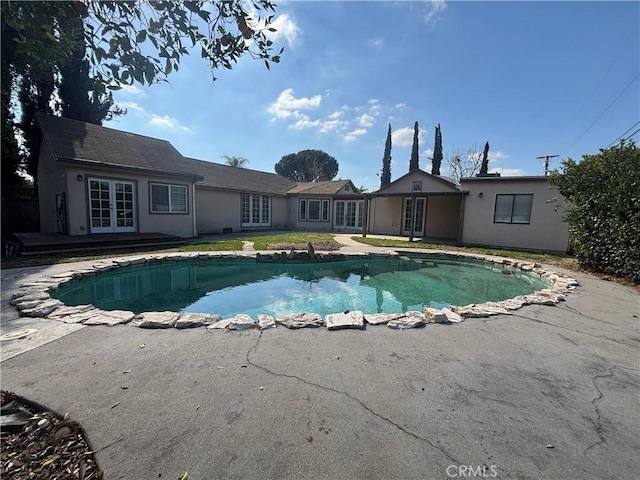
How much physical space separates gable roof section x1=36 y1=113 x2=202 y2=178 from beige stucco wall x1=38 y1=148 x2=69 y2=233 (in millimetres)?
855

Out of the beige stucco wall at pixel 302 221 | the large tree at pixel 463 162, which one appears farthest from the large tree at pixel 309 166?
the beige stucco wall at pixel 302 221

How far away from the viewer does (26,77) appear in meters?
15.6

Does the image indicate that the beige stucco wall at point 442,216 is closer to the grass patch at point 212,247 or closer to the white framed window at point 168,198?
the grass patch at point 212,247

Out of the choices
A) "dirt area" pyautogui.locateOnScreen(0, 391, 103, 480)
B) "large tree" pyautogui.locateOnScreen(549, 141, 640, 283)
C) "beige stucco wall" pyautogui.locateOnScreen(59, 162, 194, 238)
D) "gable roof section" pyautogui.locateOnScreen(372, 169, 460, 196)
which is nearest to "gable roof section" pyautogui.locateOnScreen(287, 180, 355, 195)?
"gable roof section" pyautogui.locateOnScreen(372, 169, 460, 196)

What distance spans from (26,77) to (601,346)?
25.6 meters

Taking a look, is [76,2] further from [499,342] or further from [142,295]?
[142,295]

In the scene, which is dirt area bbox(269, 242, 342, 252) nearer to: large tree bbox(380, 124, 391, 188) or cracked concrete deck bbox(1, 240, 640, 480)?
cracked concrete deck bbox(1, 240, 640, 480)

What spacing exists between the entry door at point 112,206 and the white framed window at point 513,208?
15878 mm

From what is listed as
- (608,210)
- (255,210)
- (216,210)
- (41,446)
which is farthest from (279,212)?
(41,446)

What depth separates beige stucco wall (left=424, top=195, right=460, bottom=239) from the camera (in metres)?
16.7

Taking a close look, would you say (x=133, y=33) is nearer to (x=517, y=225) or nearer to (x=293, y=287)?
(x=293, y=287)

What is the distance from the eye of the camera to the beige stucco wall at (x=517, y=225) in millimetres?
11430

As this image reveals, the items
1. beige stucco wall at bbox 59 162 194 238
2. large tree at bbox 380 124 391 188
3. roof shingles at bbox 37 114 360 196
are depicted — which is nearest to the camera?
beige stucco wall at bbox 59 162 194 238

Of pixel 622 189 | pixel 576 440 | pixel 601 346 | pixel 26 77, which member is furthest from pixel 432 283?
pixel 26 77
